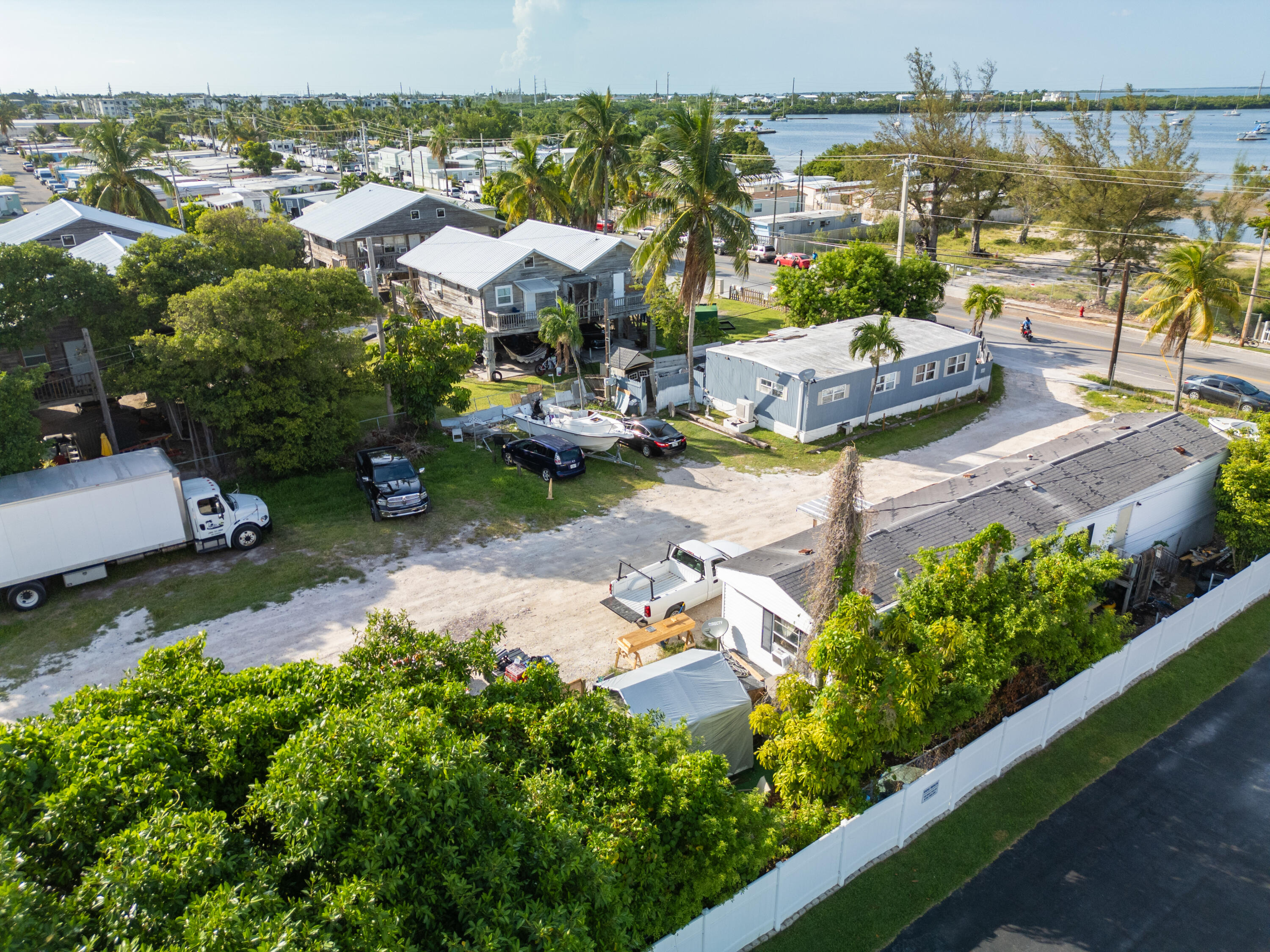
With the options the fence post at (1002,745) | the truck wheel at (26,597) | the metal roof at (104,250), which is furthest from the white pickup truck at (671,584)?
the metal roof at (104,250)

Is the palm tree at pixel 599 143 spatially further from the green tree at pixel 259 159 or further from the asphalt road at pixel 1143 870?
the green tree at pixel 259 159

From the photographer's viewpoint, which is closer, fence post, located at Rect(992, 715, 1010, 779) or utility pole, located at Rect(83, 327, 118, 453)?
fence post, located at Rect(992, 715, 1010, 779)

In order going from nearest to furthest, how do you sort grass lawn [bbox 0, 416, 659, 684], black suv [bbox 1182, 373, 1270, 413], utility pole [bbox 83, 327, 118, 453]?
1. grass lawn [bbox 0, 416, 659, 684]
2. utility pole [bbox 83, 327, 118, 453]
3. black suv [bbox 1182, 373, 1270, 413]

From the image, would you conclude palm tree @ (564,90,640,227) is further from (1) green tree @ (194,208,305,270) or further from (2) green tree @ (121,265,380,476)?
(2) green tree @ (121,265,380,476)

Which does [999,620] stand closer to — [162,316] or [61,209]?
[162,316]

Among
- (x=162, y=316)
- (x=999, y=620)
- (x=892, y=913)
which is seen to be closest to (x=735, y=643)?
(x=999, y=620)

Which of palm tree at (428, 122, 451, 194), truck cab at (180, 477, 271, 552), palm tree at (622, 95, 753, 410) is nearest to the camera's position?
truck cab at (180, 477, 271, 552)

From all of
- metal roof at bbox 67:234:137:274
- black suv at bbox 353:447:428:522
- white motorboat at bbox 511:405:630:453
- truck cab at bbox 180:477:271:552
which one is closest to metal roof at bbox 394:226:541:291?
white motorboat at bbox 511:405:630:453
